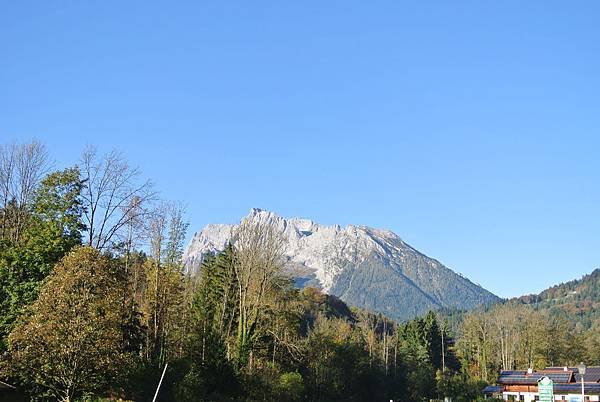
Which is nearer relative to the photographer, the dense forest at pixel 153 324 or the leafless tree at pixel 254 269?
the dense forest at pixel 153 324

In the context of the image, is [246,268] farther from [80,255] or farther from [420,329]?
[420,329]

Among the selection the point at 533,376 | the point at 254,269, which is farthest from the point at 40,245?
the point at 533,376

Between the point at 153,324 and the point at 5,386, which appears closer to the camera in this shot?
the point at 5,386

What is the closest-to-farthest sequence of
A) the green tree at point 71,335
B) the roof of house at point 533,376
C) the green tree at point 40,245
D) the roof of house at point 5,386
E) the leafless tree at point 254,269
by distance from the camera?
the green tree at point 71,335 < the roof of house at point 5,386 < the green tree at point 40,245 < the leafless tree at point 254,269 < the roof of house at point 533,376

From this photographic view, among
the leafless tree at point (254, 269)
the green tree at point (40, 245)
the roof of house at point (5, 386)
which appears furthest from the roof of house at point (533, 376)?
the roof of house at point (5, 386)

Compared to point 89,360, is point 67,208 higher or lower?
higher

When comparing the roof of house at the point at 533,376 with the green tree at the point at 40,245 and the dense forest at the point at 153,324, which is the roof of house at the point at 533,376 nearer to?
the dense forest at the point at 153,324

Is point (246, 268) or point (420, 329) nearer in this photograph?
point (246, 268)

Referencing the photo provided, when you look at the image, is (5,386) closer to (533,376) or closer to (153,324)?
(153,324)

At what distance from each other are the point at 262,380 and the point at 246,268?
937 cm

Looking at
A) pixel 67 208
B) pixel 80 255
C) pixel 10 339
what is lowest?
pixel 10 339

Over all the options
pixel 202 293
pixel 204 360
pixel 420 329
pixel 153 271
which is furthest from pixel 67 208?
pixel 420 329

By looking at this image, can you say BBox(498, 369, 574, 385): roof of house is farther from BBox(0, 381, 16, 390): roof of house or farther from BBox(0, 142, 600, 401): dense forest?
BBox(0, 381, 16, 390): roof of house

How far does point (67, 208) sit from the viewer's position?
3772 centimetres
